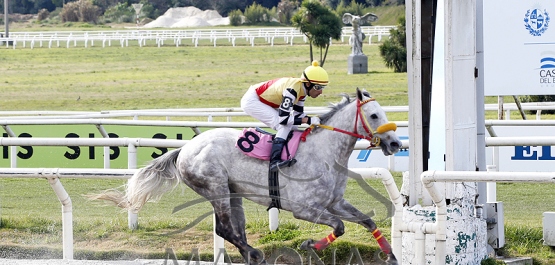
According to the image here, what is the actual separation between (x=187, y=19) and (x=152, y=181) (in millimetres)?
54102

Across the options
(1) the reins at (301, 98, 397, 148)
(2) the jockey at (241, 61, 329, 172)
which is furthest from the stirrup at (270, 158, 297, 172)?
(1) the reins at (301, 98, 397, 148)

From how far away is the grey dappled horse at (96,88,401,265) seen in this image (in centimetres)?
549

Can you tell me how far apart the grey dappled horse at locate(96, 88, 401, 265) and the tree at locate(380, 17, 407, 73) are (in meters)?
21.5

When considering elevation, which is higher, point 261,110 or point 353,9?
point 261,110

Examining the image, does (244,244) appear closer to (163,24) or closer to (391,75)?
(391,75)

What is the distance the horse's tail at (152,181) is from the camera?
589 cm

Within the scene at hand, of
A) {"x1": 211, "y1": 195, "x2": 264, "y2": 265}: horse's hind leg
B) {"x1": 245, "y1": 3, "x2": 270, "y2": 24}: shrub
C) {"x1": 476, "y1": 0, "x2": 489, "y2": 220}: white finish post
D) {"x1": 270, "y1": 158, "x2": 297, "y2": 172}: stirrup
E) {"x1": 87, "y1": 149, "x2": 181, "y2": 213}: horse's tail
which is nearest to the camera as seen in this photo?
{"x1": 270, "y1": 158, "x2": 297, "y2": 172}: stirrup

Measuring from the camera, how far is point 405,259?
5.71m

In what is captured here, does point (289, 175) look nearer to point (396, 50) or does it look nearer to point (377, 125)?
point (377, 125)

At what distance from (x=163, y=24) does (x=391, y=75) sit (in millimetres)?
33407

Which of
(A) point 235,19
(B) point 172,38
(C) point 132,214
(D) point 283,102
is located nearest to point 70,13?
(A) point 235,19

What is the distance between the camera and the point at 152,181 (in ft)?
19.3

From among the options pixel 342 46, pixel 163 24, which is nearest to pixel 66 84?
pixel 342 46

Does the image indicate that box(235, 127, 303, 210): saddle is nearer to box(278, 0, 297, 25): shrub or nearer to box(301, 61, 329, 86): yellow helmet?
box(301, 61, 329, 86): yellow helmet
